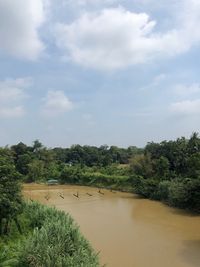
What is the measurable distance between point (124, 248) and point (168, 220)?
267 inches

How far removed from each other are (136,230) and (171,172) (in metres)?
14.4

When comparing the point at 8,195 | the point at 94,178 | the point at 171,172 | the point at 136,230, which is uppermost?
the point at 171,172

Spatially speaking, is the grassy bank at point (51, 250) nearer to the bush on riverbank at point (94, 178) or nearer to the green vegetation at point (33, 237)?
the green vegetation at point (33, 237)

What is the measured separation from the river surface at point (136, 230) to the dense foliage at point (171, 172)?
0.95m

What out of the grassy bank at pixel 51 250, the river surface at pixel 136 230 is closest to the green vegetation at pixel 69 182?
the grassy bank at pixel 51 250

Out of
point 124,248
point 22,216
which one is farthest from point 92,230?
point 22,216

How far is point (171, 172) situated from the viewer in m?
33.6

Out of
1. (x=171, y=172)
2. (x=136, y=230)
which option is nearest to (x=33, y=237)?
(x=136, y=230)

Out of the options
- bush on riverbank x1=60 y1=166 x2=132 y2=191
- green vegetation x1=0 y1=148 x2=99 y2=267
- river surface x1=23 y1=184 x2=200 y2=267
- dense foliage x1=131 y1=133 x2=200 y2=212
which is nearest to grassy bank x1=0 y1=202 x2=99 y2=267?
green vegetation x1=0 y1=148 x2=99 y2=267

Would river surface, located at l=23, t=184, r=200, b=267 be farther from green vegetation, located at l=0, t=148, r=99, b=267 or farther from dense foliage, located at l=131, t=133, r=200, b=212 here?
green vegetation, located at l=0, t=148, r=99, b=267

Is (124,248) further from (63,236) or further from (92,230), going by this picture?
(63,236)

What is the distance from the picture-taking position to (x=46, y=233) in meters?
10.8

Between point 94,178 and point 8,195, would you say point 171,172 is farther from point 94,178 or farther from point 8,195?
point 8,195

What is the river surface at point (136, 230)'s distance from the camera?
14.8 meters
